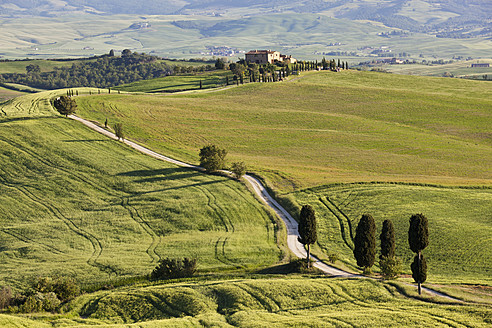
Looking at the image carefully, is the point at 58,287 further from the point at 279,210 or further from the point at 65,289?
the point at 279,210

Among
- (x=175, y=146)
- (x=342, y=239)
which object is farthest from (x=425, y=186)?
(x=175, y=146)

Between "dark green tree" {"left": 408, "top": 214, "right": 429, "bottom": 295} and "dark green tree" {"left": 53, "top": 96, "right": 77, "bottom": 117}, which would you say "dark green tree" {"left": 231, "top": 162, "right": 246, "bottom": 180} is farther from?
"dark green tree" {"left": 53, "top": 96, "right": 77, "bottom": 117}

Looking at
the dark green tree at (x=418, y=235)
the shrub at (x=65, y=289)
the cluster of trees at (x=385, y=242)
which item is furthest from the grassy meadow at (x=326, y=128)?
the shrub at (x=65, y=289)

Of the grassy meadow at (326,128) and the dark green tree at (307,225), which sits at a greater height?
the grassy meadow at (326,128)

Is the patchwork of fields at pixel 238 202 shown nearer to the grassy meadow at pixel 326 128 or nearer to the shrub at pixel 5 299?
the grassy meadow at pixel 326 128

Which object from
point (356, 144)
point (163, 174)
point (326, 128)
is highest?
point (326, 128)

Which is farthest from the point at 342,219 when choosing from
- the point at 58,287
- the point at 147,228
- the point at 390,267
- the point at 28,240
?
the point at 28,240
